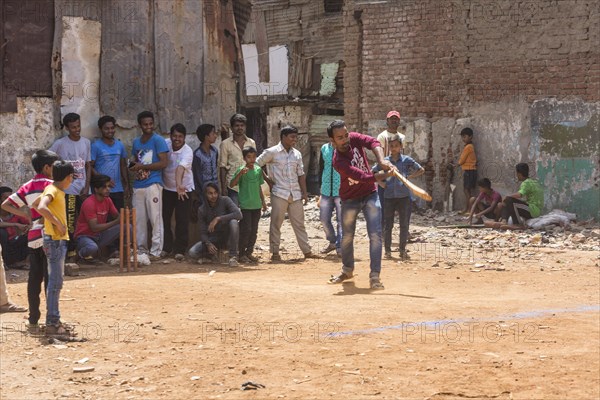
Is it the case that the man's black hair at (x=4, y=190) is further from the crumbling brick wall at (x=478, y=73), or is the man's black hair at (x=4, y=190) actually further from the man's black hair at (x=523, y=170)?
the crumbling brick wall at (x=478, y=73)

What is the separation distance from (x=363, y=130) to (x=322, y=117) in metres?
7.51

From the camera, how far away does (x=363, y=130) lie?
16.5 m

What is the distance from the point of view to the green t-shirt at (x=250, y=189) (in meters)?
10.4

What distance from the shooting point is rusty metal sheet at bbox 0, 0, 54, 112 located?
10.1 meters

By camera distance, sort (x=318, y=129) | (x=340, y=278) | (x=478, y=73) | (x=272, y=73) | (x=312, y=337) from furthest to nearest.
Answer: (x=272, y=73)
(x=318, y=129)
(x=478, y=73)
(x=340, y=278)
(x=312, y=337)

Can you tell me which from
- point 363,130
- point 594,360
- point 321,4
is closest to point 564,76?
point 363,130

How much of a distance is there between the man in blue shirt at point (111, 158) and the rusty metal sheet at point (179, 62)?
1074 mm

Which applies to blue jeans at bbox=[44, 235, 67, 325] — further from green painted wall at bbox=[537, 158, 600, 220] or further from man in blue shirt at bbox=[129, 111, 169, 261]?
green painted wall at bbox=[537, 158, 600, 220]

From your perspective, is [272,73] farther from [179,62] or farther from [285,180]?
[285,180]

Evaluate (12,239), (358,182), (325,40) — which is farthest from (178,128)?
(325,40)

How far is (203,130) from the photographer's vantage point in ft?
34.2

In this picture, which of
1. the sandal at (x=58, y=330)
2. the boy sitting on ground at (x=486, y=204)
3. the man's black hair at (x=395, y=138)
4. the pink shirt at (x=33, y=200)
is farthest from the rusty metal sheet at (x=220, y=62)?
the sandal at (x=58, y=330)

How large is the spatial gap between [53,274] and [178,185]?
4.10 metres

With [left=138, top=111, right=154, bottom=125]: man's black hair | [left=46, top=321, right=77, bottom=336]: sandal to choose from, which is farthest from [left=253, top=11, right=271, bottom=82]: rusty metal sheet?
[left=46, top=321, right=77, bottom=336]: sandal
